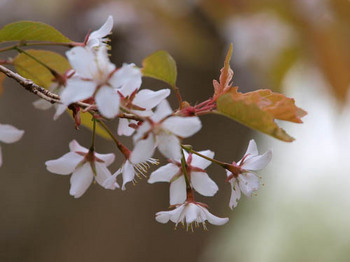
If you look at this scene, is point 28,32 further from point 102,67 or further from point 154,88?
point 154,88

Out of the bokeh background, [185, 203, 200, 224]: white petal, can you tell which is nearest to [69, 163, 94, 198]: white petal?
[185, 203, 200, 224]: white petal

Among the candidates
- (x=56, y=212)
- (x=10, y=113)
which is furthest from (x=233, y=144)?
(x=10, y=113)

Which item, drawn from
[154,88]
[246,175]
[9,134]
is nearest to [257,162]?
[246,175]

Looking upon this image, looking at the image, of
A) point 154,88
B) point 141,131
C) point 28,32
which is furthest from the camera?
point 154,88

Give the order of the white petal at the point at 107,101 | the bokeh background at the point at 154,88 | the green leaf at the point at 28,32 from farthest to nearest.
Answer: the bokeh background at the point at 154,88 → the green leaf at the point at 28,32 → the white petal at the point at 107,101

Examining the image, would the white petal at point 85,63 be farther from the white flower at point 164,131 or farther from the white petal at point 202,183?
the white petal at point 202,183

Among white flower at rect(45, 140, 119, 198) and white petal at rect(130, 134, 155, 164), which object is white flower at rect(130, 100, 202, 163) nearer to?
white petal at rect(130, 134, 155, 164)

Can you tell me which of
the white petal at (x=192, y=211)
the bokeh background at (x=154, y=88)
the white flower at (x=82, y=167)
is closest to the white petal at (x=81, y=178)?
the white flower at (x=82, y=167)
